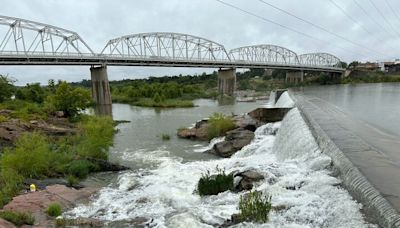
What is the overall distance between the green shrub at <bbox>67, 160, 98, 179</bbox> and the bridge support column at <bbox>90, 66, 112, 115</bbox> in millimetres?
49952

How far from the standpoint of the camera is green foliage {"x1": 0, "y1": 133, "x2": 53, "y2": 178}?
15656 millimetres

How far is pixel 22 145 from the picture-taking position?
16.5 meters

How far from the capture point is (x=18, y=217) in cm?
1009

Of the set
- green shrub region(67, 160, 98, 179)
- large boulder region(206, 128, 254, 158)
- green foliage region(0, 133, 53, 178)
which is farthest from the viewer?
large boulder region(206, 128, 254, 158)

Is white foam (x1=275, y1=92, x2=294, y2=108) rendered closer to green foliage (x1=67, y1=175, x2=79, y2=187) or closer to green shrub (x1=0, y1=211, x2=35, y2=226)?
green foliage (x1=67, y1=175, x2=79, y2=187)

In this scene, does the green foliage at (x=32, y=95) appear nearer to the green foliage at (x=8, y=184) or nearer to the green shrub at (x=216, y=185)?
the green foliage at (x=8, y=184)

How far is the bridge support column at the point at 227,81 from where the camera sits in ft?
310

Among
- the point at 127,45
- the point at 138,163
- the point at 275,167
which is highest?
the point at 127,45

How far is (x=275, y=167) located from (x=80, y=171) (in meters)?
8.78

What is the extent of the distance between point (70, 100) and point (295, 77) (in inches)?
3490

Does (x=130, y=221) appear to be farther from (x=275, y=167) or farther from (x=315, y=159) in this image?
(x=315, y=159)

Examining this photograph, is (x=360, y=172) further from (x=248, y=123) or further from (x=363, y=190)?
A: (x=248, y=123)

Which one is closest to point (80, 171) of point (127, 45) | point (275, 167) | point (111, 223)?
point (111, 223)

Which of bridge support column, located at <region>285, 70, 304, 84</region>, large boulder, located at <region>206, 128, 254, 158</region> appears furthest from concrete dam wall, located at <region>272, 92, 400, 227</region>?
bridge support column, located at <region>285, 70, 304, 84</region>
